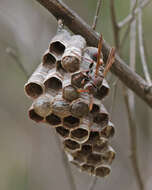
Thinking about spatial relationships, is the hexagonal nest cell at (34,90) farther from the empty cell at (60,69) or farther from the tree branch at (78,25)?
the tree branch at (78,25)

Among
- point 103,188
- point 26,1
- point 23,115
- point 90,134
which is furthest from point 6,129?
point 90,134

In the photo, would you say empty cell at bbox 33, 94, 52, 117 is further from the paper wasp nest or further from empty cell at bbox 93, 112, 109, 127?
empty cell at bbox 93, 112, 109, 127

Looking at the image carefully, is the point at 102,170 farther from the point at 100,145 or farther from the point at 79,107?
the point at 79,107

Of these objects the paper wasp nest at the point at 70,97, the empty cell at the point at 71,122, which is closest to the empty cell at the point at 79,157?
the paper wasp nest at the point at 70,97

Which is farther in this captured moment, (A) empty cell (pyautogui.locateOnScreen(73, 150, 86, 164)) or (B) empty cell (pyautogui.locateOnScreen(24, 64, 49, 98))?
(A) empty cell (pyautogui.locateOnScreen(73, 150, 86, 164))

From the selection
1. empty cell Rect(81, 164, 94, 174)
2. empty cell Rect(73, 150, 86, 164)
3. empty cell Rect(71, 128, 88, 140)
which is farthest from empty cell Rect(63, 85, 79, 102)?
empty cell Rect(81, 164, 94, 174)

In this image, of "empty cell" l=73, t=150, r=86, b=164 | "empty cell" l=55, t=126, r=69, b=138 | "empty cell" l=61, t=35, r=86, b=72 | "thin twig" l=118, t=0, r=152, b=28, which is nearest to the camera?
"empty cell" l=61, t=35, r=86, b=72

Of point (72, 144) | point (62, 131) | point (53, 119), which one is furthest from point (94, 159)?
point (53, 119)
